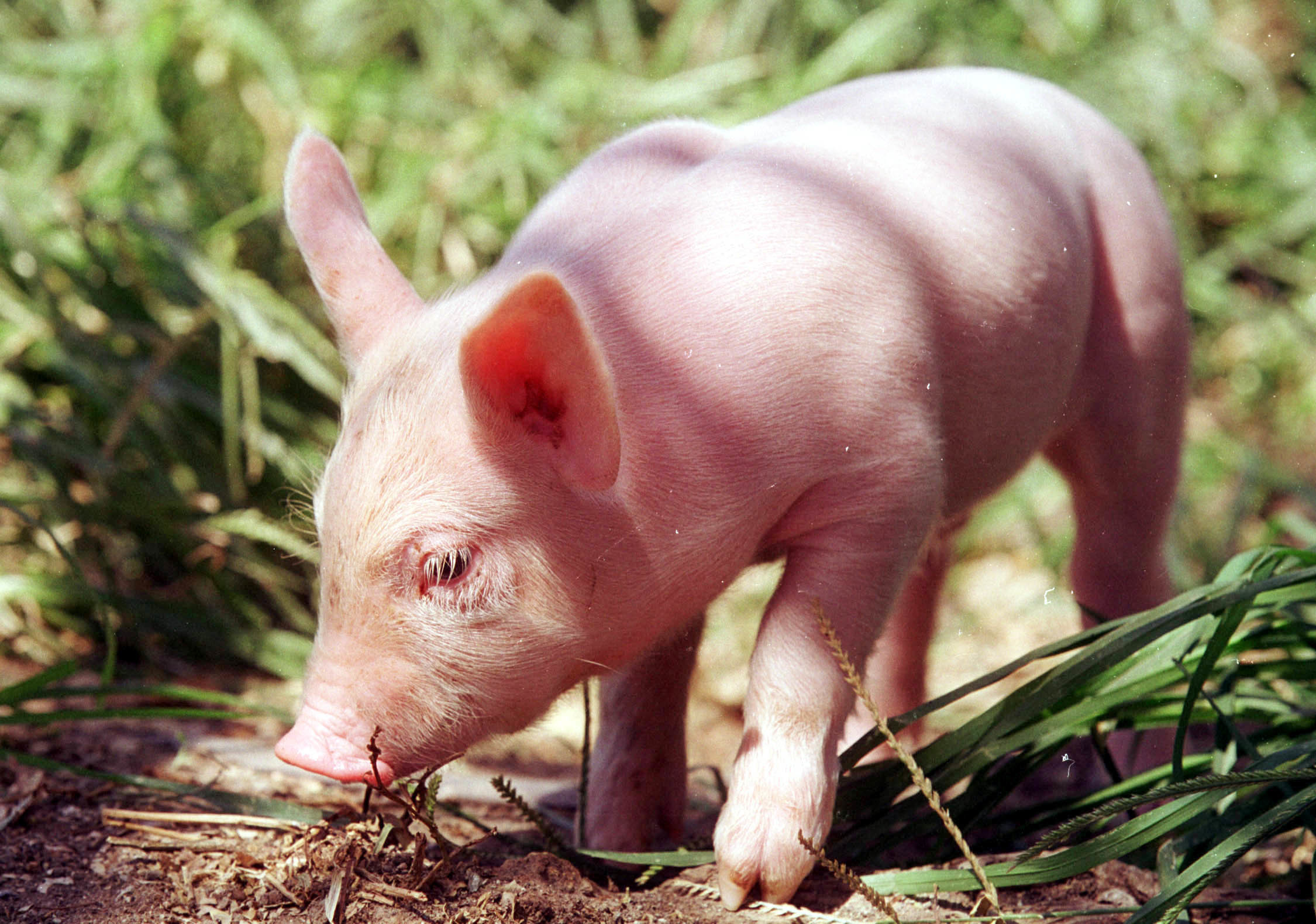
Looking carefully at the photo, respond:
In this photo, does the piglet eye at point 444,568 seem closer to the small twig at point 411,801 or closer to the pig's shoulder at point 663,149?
the small twig at point 411,801

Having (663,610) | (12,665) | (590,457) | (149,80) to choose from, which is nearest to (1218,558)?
(663,610)

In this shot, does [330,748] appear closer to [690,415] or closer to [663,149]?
[690,415]

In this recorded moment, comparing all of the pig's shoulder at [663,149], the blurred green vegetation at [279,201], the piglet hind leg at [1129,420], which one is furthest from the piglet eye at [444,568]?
the piglet hind leg at [1129,420]

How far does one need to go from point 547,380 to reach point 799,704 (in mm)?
604

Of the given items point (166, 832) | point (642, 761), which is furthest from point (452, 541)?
point (642, 761)

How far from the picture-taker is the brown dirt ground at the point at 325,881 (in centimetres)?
166

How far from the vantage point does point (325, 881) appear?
170 centimetres

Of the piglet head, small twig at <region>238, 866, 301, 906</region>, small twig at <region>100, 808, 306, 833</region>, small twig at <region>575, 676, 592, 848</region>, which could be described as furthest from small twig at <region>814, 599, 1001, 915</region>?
small twig at <region>100, 808, 306, 833</region>

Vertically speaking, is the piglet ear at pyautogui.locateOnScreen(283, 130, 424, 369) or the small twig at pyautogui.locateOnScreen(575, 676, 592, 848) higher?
the piglet ear at pyautogui.locateOnScreen(283, 130, 424, 369)

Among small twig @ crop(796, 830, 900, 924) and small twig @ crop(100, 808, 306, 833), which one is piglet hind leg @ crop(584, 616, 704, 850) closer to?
small twig @ crop(100, 808, 306, 833)

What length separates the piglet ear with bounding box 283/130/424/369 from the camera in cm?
195

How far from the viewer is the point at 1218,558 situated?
12.0 feet

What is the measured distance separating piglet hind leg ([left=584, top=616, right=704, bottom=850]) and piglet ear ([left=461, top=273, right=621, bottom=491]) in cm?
71

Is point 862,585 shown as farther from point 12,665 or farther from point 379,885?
point 12,665
